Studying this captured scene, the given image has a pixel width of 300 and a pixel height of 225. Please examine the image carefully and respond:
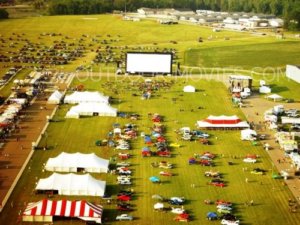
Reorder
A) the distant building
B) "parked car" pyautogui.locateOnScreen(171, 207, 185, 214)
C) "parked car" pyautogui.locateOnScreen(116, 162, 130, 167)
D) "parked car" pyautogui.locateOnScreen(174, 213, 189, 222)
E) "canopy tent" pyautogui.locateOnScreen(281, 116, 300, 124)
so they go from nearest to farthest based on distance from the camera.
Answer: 1. "parked car" pyautogui.locateOnScreen(174, 213, 189, 222)
2. "parked car" pyautogui.locateOnScreen(171, 207, 185, 214)
3. "parked car" pyautogui.locateOnScreen(116, 162, 130, 167)
4. "canopy tent" pyautogui.locateOnScreen(281, 116, 300, 124)
5. the distant building

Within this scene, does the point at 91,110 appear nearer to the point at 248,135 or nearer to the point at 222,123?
the point at 222,123

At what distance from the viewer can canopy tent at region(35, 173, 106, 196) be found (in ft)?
161

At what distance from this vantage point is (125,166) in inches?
2210

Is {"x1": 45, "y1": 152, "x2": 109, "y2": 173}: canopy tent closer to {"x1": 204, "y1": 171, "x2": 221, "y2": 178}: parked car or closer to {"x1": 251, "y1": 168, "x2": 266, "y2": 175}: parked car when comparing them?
{"x1": 204, "y1": 171, "x2": 221, "y2": 178}: parked car

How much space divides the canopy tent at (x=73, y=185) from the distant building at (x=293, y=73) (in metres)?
58.1

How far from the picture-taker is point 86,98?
8056cm

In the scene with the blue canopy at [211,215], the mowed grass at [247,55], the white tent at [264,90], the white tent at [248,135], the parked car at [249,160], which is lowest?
the blue canopy at [211,215]

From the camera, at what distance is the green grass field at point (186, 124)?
156ft

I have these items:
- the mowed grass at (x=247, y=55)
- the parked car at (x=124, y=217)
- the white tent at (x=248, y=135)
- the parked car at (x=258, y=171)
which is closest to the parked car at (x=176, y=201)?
the parked car at (x=124, y=217)

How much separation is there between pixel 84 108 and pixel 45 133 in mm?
10029

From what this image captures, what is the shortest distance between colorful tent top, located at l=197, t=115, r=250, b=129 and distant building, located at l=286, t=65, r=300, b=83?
31524 millimetres

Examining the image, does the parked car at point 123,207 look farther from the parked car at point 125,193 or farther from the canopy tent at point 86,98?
the canopy tent at point 86,98

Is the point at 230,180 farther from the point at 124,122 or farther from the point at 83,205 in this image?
the point at 124,122

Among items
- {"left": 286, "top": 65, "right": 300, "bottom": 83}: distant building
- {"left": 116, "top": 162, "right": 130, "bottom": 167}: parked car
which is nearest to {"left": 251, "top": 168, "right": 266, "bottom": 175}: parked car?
{"left": 116, "top": 162, "right": 130, "bottom": 167}: parked car
